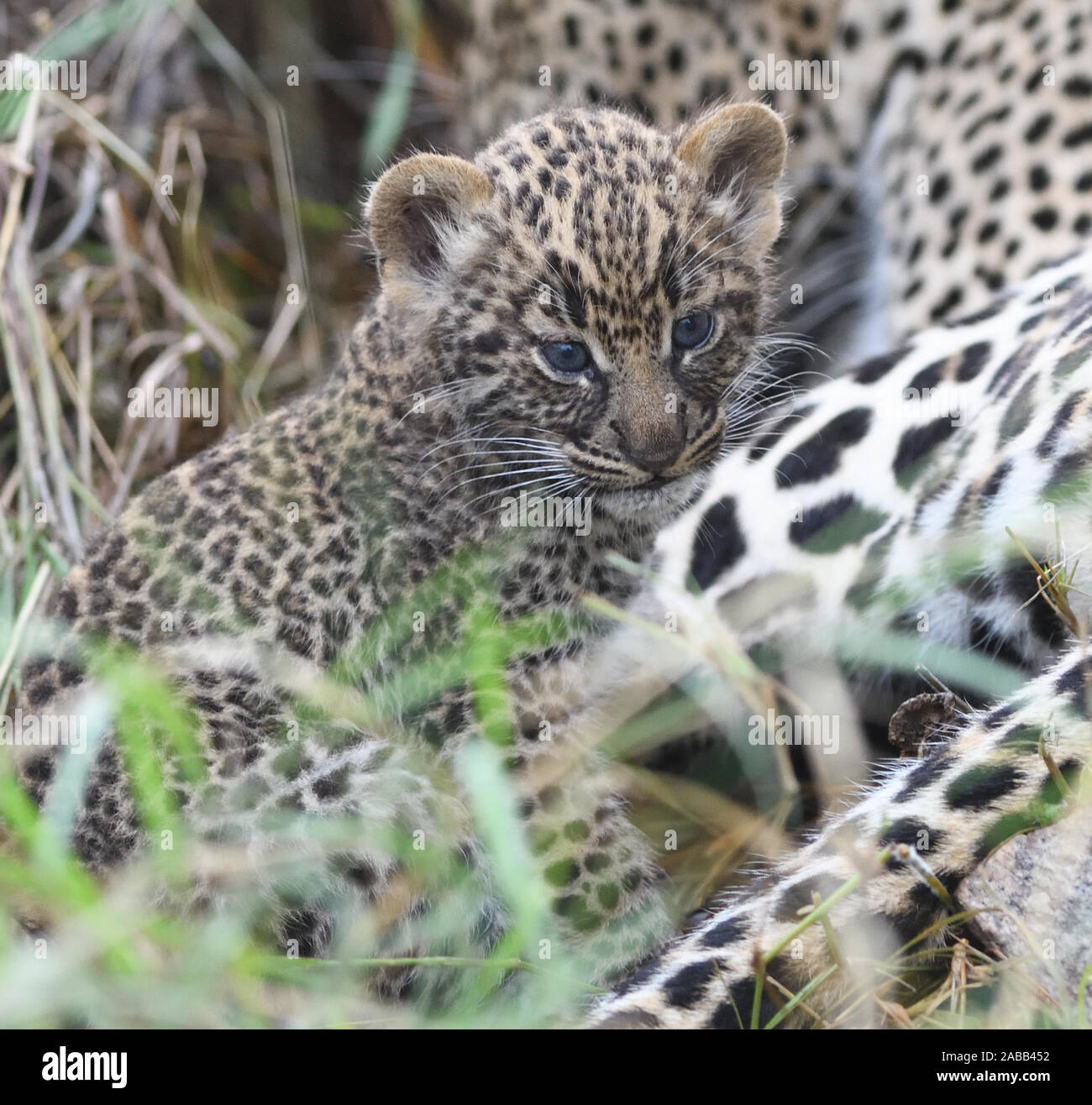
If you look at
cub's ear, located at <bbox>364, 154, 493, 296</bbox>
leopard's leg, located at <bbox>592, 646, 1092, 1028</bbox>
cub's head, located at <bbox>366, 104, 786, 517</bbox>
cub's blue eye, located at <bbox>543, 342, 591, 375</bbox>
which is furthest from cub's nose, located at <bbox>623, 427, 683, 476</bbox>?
leopard's leg, located at <bbox>592, 646, 1092, 1028</bbox>

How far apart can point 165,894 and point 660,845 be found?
1.27 m

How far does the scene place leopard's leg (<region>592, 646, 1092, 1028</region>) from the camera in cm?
260

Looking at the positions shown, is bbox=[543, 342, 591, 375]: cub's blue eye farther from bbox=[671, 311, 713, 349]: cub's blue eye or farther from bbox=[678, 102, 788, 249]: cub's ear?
bbox=[678, 102, 788, 249]: cub's ear

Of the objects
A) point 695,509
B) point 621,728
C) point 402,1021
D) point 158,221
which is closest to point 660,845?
point 621,728

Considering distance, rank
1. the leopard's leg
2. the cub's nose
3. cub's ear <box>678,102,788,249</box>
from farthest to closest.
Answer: cub's ear <box>678,102,788,249</box>, the cub's nose, the leopard's leg

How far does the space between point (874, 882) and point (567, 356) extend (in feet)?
3.88

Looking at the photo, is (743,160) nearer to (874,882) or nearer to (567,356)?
(567,356)

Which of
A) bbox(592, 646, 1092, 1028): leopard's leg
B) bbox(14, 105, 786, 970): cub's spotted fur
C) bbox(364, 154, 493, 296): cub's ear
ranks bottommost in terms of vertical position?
bbox(592, 646, 1092, 1028): leopard's leg

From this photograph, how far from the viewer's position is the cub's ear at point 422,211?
3.07 metres

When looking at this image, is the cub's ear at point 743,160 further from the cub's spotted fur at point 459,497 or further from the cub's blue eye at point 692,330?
the cub's blue eye at point 692,330

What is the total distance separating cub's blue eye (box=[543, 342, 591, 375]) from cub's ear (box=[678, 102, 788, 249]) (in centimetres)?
50

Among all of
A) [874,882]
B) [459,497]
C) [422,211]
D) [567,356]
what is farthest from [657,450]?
[874,882]

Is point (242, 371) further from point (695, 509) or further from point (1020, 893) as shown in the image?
point (1020, 893)

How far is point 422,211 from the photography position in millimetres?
3166
